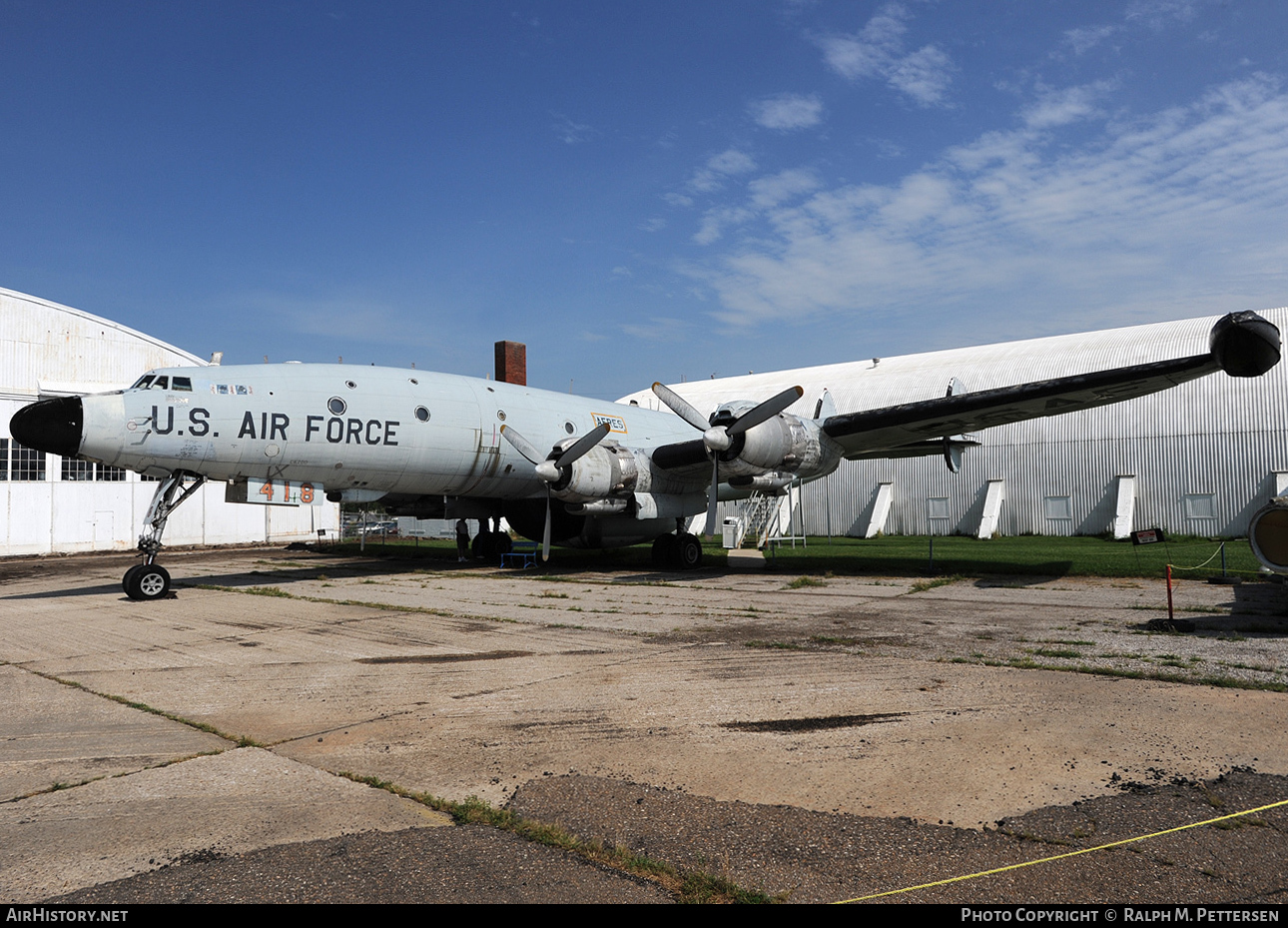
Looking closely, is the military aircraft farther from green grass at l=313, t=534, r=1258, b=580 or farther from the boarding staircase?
the boarding staircase

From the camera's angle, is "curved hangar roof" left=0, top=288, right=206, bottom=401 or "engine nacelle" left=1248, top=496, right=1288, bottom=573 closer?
"engine nacelle" left=1248, top=496, right=1288, bottom=573

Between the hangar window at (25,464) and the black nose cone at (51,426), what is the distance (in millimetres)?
19534

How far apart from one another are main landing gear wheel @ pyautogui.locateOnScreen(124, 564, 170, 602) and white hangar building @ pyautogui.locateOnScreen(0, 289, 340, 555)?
13.5 m

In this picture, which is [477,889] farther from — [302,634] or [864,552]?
[864,552]

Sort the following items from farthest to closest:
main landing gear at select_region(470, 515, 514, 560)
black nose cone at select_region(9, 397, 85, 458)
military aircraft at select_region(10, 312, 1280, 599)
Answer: main landing gear at select_region(470, 515, 514, 560), military aircraft at select_region(10, 312, 1280, 599), black nose cone at select_region(9, 397, 85, 458)

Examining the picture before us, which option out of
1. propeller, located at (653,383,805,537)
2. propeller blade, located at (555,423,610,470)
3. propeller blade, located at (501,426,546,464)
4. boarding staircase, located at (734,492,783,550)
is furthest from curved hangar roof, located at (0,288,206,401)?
propeller, located at (653,383,805,537)

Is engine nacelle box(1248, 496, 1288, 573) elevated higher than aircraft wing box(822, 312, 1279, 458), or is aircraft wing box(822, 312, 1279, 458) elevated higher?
aircraft wing box(822, 312, 1279, 458)

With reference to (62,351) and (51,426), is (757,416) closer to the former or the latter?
(51,426)

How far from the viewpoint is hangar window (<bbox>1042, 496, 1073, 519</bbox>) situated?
98.4ft

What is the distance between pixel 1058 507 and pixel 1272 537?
22.2m

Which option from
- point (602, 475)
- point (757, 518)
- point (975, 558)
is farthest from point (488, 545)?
point (975, 558)

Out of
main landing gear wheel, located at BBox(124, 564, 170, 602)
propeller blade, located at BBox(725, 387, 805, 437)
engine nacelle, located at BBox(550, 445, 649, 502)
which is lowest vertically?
main landing gear wheel, located at BBox(124, 564, 170, 602)

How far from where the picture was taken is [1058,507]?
30281 mm

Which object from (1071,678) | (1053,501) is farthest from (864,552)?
(1071,678)
